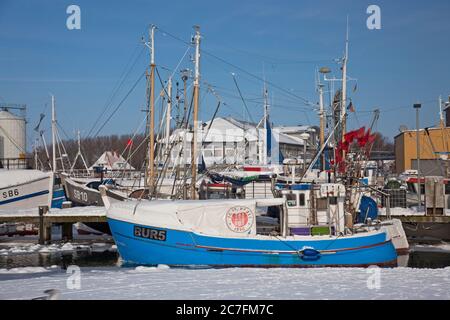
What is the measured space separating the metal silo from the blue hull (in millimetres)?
30650

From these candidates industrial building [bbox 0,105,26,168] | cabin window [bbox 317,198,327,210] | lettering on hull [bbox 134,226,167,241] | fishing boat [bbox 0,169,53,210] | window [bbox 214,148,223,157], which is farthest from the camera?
window [bbox 214,148,223,157]

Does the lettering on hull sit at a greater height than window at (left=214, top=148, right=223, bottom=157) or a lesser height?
lesser

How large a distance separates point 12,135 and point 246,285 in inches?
1659

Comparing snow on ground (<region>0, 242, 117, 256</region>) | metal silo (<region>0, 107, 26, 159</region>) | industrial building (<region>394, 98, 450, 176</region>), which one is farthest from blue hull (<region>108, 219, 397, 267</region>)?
metal silo (<region>0, 107, 26, 159</region>)

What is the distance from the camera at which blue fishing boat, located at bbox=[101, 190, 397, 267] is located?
17375mm

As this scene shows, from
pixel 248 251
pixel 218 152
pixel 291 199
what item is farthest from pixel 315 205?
pixel 218 152

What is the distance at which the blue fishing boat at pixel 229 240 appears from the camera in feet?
57.0

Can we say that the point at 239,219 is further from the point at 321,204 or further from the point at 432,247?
the point at 432,247

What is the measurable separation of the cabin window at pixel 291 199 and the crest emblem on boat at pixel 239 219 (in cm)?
183

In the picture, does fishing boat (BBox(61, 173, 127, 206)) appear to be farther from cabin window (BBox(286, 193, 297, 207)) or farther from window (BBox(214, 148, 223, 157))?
window (BBox(214, 148, 223, 157))

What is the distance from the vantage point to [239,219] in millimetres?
17688
